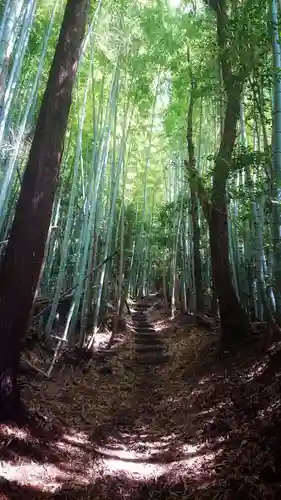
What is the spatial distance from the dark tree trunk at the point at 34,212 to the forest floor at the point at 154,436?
0.50 metres

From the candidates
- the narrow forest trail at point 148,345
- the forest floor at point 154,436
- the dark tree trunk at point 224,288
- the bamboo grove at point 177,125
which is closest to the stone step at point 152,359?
the narrow forest trail at point 148,345

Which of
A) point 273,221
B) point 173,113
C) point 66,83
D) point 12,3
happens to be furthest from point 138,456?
point 173,113

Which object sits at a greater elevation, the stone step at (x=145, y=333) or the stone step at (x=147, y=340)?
the stone step at (x=145, y=333)

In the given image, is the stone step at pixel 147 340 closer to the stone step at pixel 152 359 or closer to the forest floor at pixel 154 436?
the stone step at pixel 152 359

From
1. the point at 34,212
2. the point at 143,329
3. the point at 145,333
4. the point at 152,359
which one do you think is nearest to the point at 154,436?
the point at 34,212

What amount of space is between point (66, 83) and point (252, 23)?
2684 millimetres

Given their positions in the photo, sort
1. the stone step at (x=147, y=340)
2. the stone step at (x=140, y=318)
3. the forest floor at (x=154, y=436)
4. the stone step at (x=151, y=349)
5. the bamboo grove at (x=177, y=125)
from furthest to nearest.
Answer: the stone step at (x=140, y=318)
the stone step at (x=147, y=340)
the stone step at (x=151, y=349)
the bamboo grove at (x=177, y=125)
the forest floor at (x=154, y=436)

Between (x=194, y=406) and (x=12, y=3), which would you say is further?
(x=194, y=406)

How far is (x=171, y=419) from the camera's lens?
4.39 m

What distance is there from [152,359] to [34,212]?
17.3 feet

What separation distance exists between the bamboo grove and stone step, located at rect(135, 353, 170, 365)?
101cm

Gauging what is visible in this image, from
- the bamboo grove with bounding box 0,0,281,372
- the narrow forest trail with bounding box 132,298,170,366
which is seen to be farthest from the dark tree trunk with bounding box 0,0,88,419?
the narrow forest trail with bounding box 132,298,170,366

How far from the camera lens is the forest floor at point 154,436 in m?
2.61

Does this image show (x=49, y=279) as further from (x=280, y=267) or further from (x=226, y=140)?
(x=280, y=267)
